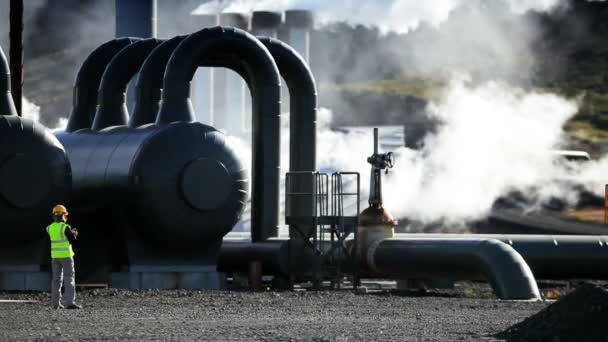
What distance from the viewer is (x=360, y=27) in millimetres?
68062

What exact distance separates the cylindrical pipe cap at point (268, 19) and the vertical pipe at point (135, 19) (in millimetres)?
22598

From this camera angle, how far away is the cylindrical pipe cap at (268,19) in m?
61.4

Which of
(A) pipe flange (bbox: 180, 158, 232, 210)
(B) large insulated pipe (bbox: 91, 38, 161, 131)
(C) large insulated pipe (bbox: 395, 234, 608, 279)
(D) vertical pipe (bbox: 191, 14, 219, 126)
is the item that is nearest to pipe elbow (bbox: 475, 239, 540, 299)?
(C) large insulated pipe (bbox: 395, 234, 608, 279)

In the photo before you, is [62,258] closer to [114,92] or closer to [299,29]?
[114,92]

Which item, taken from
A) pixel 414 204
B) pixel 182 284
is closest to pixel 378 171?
pixel 182 284

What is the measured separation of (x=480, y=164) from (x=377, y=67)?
16368 mm

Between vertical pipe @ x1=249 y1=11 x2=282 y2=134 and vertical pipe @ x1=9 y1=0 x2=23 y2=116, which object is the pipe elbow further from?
vertical pipe @ x1=249 y1=11 x2=282 y2=134

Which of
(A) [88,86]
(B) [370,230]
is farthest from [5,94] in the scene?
(B) [370,230]

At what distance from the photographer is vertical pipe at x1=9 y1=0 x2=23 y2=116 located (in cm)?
3164

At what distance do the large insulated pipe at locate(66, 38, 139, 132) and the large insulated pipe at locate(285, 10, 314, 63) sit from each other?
96.0ft

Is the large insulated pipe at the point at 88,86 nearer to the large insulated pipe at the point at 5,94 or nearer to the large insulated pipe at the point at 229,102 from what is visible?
the large insulated pipe at the point at 5,94

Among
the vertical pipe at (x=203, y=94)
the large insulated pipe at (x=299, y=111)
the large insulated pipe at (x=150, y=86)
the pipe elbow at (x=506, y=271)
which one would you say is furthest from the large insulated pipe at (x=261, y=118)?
the vertical pipe at (x=203, y=94)

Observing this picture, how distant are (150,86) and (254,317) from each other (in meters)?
11.2

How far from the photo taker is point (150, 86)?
28.4m
